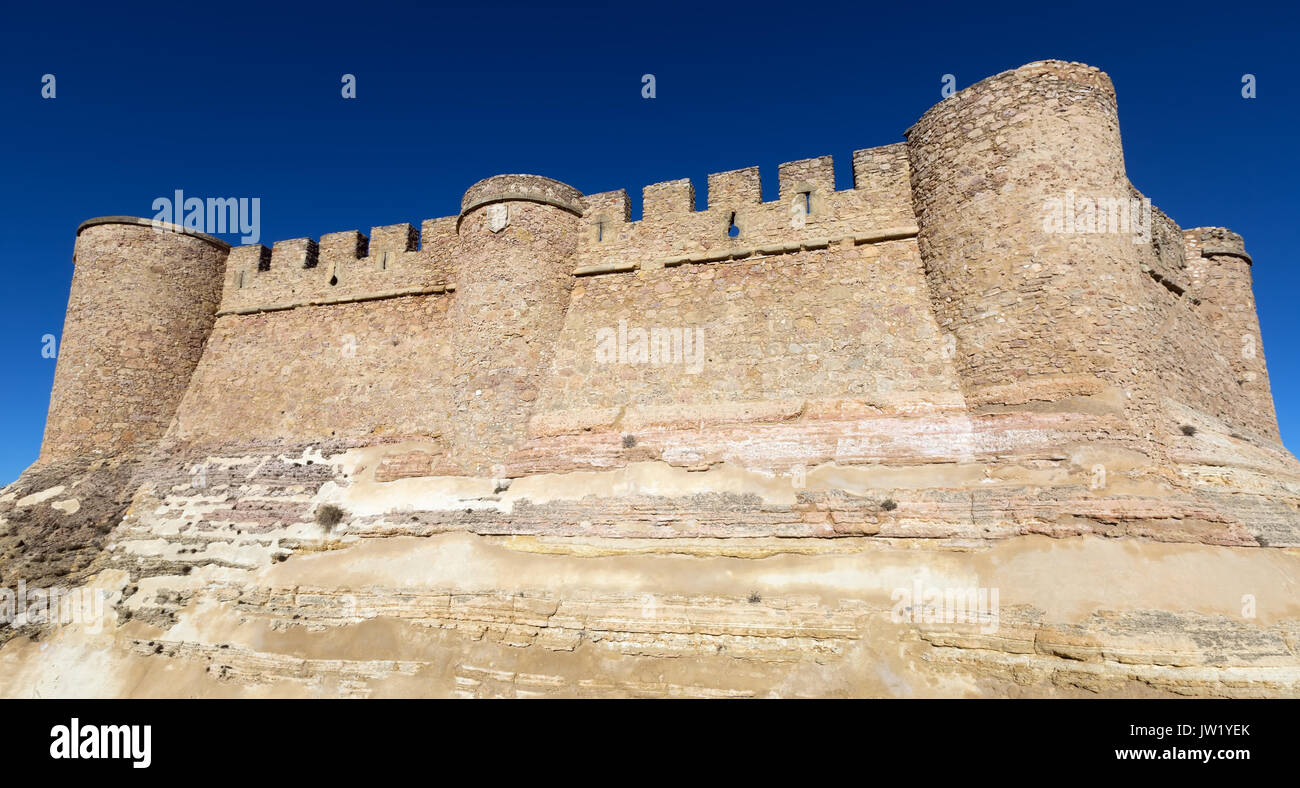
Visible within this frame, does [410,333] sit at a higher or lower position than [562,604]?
higher

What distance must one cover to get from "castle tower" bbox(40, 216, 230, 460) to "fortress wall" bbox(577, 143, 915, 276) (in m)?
9.40

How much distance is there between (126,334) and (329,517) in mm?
7247

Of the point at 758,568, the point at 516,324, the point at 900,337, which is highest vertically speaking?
the point at 516,324

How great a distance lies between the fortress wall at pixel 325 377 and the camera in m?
13.2

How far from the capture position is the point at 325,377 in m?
14.0

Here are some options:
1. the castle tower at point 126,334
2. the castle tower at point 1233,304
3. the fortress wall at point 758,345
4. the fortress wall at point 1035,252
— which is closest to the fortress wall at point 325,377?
the castle tower at point 126,334

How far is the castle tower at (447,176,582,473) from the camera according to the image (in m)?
11.5

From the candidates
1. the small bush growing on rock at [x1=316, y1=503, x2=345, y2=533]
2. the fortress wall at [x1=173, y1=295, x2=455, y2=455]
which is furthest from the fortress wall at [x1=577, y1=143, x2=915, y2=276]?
the small bush growing on rock at [x1=316, y1=503, x2=345, y2=533]

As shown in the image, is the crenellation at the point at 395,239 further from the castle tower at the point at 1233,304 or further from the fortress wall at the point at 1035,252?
the castle tower at the point at 1233,304

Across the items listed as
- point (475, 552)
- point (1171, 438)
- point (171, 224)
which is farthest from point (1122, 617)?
point (171, 224)

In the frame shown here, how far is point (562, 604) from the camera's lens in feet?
29.3
